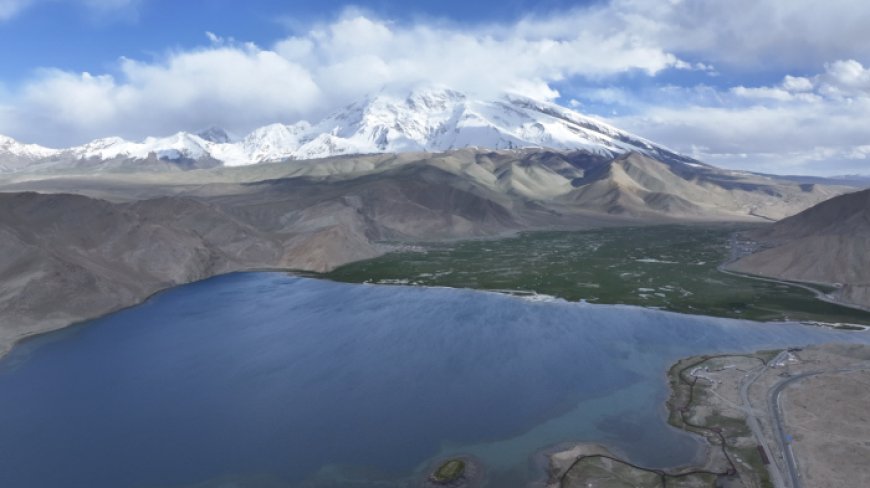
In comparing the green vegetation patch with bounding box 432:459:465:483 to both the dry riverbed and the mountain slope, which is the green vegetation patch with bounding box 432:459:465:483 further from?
the mountain slope

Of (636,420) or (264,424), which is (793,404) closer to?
(636,420)

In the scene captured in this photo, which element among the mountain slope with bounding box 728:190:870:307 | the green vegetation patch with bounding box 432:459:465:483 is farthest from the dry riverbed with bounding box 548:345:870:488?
the mountain slope with bounding box 728:190:870:307

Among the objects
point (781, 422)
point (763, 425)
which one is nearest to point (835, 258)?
point (781, 422)

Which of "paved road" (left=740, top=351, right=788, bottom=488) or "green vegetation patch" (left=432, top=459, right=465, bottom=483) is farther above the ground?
"paved road" (left=740, top=351, right=788, bottom=488)

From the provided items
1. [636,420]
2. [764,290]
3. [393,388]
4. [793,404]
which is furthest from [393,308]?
[764,290]

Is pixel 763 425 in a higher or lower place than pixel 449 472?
higher

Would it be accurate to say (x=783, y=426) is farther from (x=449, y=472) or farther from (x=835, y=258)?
(x=835, y=258)

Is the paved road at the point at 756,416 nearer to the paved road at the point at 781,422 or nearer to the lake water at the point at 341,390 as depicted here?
the paved road at the point at 781,422
